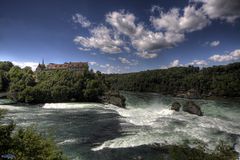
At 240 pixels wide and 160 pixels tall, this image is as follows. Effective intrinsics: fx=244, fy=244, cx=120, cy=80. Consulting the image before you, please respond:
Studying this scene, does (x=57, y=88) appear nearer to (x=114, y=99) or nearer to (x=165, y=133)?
(x=114, y=99)

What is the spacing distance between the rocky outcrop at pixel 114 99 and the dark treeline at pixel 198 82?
2863 inches

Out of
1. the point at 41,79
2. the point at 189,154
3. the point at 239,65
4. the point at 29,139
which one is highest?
the point at 239,65

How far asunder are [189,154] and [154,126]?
84.0ft

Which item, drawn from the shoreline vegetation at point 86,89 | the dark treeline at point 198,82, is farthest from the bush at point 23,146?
the dark treeline at point 198,82

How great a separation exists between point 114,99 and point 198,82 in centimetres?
9505

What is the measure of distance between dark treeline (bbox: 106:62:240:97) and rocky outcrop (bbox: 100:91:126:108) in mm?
72732

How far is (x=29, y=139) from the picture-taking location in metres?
16.0

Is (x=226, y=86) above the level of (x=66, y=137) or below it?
above

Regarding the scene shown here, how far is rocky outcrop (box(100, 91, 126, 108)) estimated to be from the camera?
258ft

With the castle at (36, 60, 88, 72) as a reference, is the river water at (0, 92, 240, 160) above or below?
below

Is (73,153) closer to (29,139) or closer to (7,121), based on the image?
(29,139)

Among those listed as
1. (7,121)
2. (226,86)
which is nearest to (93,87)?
(7,121)

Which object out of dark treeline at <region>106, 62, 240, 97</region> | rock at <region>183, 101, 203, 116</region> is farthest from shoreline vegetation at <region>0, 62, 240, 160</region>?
rock at <region>183, 101, 203, 116</region>

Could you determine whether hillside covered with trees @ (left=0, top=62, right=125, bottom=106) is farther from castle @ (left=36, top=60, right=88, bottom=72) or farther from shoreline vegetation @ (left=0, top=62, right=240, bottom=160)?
castle @ (left=36, top=60, right=88, bottom=72)
